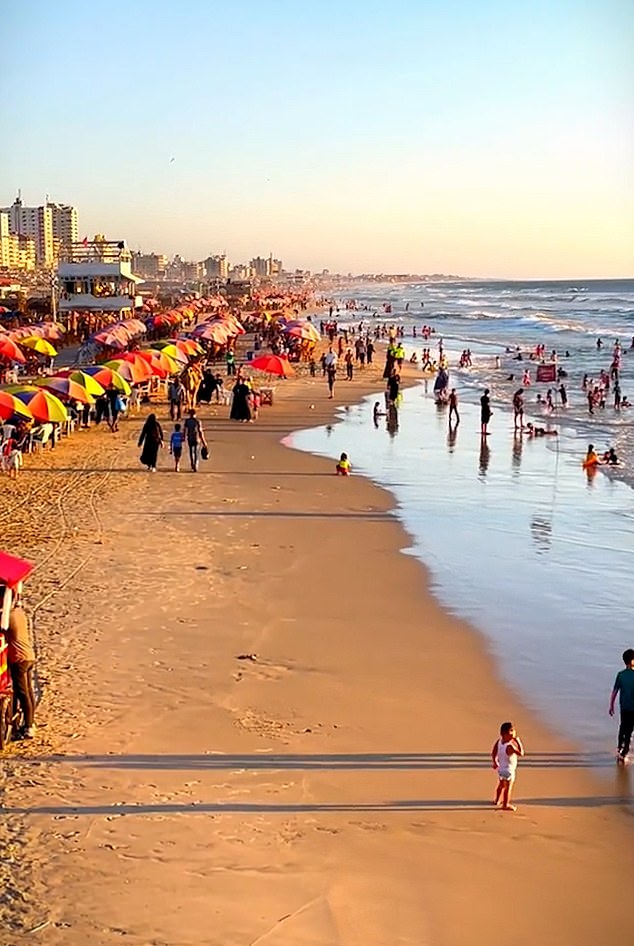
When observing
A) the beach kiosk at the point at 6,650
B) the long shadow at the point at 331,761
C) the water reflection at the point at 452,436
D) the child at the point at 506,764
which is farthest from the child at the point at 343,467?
the child at the point at 506,764

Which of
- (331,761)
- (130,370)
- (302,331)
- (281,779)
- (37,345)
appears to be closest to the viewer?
(281,779)

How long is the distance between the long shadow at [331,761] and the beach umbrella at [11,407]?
10712mm

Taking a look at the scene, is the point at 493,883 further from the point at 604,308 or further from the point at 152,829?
the point at 604,308

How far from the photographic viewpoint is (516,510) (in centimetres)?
1644

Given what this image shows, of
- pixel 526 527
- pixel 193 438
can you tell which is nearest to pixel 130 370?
pixel 193 438

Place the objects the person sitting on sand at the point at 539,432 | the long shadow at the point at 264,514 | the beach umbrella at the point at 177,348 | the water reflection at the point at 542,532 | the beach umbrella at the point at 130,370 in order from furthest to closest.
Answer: the beach umbrella at the point at 177,348 → the person sitting on sand at the point at 539,432 → the beach umbrella at the point at 130,370 → the long shadow at the point at 264,514 → the water reflection at the point at 542,532

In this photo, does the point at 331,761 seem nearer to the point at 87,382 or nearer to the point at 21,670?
the point at 21,670

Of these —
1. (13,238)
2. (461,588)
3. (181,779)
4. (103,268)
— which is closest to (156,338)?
(103,268)

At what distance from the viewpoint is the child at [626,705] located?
301 inches

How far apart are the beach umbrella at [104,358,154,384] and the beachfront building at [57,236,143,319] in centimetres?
3375

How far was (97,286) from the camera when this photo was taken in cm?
5950

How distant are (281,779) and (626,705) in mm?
2542

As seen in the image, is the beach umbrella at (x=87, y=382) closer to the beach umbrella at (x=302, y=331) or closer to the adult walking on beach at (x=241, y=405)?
the adult walking on beach at (x=241, y=405)

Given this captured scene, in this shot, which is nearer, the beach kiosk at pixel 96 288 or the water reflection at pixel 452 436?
the water reflection at pixel 452 436
